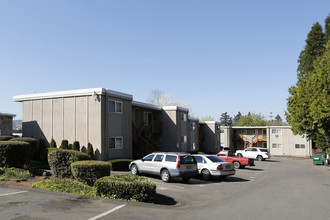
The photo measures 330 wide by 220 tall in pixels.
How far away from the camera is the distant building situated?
28859mm

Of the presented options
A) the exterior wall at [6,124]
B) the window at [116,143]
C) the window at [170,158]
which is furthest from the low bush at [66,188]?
the exterior wall at [6,124]

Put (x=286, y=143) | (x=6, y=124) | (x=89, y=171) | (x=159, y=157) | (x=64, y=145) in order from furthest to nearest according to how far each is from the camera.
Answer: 1. (x=286, y=143)
2. (x=6, y=124)
3. (x=64, y=145)
4. (x=159, y=157)
5. (x=89, y=171)

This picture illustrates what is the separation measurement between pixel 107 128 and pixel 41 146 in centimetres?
564

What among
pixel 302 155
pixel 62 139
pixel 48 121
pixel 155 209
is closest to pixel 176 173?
pixel 155 209

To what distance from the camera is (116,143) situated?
23719 mm

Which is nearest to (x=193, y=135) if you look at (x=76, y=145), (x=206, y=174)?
(x=76, y=145)

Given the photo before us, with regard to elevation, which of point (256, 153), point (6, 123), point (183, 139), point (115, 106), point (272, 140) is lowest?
point (256, 153)

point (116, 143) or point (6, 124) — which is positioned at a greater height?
point (6, 124)

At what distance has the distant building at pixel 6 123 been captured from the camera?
94.7 feet

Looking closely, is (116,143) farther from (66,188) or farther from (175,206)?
(175,206)

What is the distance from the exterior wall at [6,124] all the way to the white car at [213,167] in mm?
21384

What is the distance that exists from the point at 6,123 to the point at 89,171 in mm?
20561

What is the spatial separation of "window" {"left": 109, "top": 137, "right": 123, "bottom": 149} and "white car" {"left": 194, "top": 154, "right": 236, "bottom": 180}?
8.04m

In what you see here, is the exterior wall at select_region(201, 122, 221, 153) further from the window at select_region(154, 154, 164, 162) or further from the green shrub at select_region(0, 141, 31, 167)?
the green shrub at select_region(0, 141, 31, 167)
